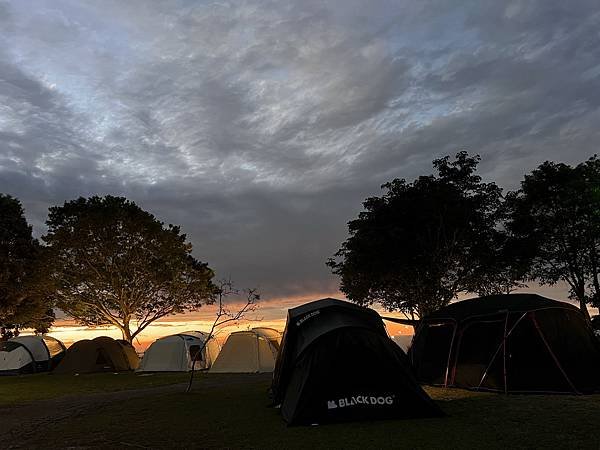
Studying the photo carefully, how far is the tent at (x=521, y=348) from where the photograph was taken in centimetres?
1337

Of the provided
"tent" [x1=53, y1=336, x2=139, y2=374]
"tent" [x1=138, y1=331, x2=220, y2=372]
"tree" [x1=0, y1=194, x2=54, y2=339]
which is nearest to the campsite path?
"tent" [x1=138, y1=331, x2=220, y2=372]

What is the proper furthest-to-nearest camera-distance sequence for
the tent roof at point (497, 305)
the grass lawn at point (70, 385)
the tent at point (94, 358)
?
the tent at point (94, 358) < the grass lawn at point (70, 385) < the tent roof at point (497, 305)

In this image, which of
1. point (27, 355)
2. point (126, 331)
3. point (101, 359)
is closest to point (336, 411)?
point (101, 359)

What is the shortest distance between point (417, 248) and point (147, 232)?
A: 1776 centimetres

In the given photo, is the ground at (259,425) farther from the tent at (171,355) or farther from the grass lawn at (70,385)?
the tent at (171,355)

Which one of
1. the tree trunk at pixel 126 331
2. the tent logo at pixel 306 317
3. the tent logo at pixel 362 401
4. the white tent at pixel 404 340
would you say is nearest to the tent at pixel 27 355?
the tree trunk at pixel 126 331

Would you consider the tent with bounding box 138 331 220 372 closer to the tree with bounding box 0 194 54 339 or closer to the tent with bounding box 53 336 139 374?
the tent with bounding box 53 336 139 374

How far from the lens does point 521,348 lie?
13602mm

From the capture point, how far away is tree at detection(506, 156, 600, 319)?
31.1 meters

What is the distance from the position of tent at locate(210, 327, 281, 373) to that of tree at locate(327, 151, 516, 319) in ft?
27.9

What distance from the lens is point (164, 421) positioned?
37.3 ft

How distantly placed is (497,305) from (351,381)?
20.6ft

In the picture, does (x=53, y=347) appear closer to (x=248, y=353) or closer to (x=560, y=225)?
(x=248, y=353)

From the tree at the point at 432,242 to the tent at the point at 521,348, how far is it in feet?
52.1
